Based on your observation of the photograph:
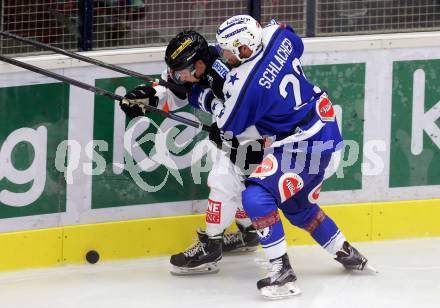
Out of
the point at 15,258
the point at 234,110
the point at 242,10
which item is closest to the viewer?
the point at 234,110

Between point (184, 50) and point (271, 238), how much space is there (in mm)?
1000

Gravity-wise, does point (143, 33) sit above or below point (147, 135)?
above

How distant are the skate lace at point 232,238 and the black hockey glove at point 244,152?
519 mm

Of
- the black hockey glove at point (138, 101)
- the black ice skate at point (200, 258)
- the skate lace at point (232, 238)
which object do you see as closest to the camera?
the black hockey glove at point (138, 101)

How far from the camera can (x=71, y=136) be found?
6.49m

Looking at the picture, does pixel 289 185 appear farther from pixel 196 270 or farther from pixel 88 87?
pixel 88 87

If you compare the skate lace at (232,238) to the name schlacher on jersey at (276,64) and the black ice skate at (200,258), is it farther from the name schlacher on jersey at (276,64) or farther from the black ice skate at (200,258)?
the name schlacher on jersey at (276,64)

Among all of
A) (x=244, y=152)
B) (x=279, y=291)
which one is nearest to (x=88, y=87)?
(x=244, y=152)

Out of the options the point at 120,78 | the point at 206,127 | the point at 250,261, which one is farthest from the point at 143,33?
the point at 250,261

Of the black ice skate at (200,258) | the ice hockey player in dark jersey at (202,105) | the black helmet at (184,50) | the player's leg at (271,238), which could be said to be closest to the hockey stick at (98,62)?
the ice hockey player in dark jersey at (202,105)

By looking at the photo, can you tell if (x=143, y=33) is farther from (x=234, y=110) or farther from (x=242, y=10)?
(x=234, y=110)

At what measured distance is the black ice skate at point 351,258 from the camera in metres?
6.46

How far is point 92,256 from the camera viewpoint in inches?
259

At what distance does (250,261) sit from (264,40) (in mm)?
1300
